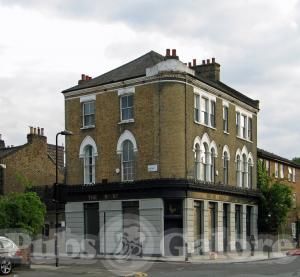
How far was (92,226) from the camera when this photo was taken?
4112cm

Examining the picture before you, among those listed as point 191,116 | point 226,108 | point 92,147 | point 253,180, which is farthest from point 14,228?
point 253,180

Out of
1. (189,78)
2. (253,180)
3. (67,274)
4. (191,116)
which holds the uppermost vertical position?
(189,78)

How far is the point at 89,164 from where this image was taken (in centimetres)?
4222

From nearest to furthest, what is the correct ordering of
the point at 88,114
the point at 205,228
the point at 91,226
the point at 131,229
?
the point at 131,229
the point at 205,228
the point at 91,226
the point at 88,114

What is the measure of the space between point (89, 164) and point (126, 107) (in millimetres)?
5080

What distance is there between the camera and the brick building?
55.7m

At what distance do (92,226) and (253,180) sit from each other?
1513 cm

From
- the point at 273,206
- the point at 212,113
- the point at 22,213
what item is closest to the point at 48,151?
the point at 212,113

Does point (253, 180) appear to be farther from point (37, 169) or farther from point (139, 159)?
point (37, 169)

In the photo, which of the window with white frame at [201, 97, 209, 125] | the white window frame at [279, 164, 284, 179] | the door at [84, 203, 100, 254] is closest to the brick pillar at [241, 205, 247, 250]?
the window with white frame at [201, 97, 209, 125]

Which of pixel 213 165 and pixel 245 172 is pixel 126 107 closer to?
pixel 213 165

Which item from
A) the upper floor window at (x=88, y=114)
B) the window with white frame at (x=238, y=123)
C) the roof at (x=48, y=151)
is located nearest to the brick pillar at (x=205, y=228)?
the window with white frame at (x=238, y=123)

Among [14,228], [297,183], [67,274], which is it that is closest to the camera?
[67,274]

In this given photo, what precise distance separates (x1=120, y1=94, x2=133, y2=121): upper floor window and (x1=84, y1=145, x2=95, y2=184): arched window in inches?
144
